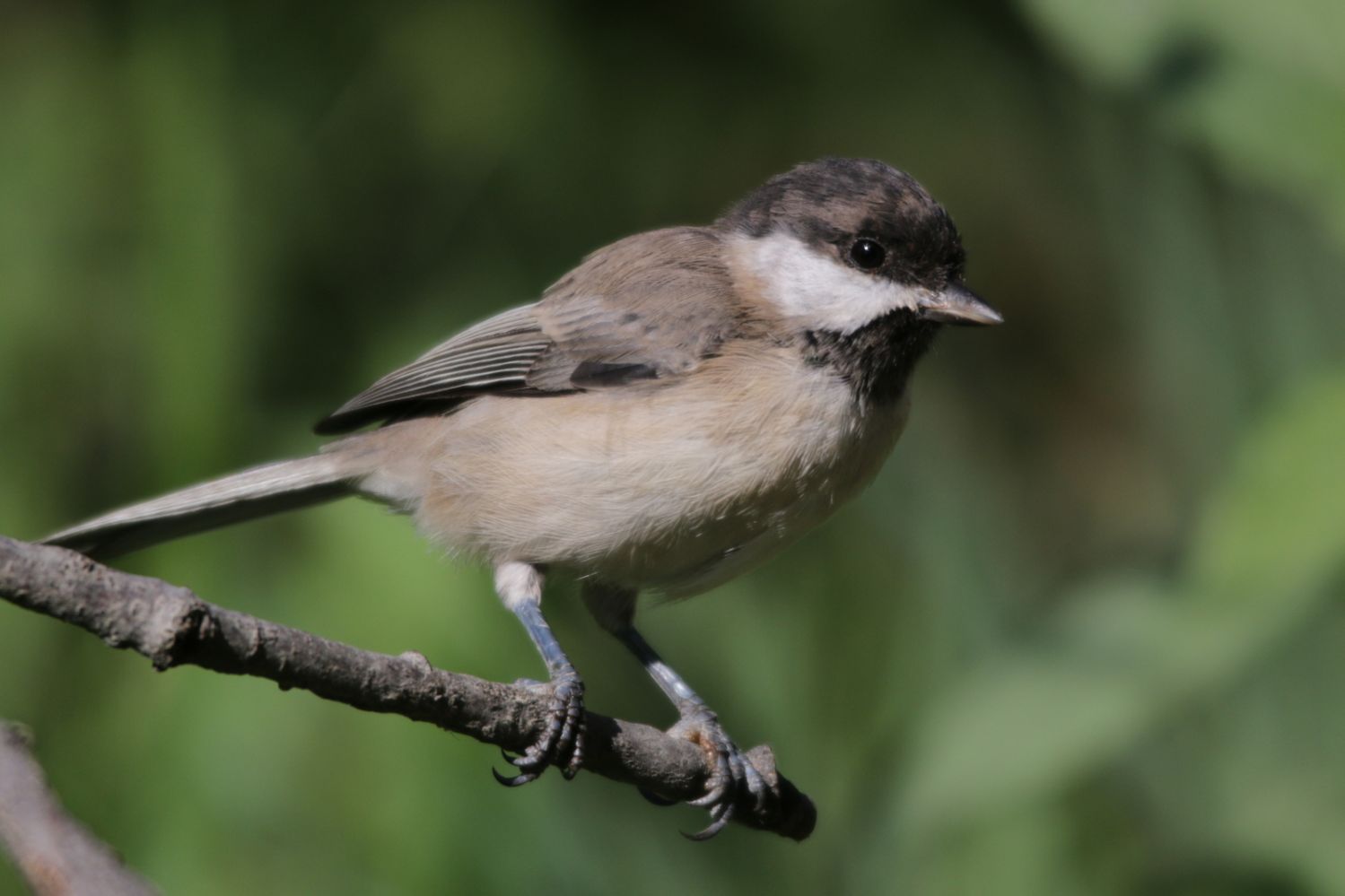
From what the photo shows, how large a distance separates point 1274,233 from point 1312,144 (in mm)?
1728

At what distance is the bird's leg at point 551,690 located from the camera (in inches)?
77.1

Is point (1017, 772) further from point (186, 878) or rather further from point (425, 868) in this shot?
point (186, 878)

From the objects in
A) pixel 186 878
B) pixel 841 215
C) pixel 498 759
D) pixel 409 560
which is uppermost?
pixel 841 215

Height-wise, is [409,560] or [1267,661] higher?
[1267,661]

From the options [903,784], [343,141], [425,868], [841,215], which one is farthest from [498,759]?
[343,141]

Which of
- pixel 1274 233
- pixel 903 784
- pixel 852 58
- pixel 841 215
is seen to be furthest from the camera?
pixel 852 58

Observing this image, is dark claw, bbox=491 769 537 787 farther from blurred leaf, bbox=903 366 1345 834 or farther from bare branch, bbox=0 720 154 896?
bare branch, bbox=0 720 154 896

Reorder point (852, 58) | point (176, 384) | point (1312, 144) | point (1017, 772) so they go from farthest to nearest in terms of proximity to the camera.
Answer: point (852, 58)
point (176, 384)
point (1017, 772)
point (1312, 144)

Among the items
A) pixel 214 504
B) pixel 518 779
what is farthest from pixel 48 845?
pixel 214 504

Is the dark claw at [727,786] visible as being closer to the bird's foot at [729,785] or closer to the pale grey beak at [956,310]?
the bird's foot at [729,785]

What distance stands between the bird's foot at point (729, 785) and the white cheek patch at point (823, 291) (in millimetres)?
749

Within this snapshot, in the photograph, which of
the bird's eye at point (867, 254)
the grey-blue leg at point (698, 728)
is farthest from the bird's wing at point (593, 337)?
the grey-blue leg at point (698, 728)

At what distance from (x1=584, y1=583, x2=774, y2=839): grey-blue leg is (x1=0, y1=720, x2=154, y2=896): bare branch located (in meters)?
1.26

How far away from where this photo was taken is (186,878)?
2.38m
